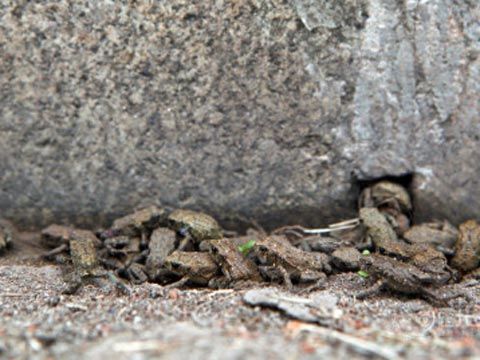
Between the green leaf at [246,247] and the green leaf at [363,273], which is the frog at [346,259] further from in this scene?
the green leaf at [246,247]

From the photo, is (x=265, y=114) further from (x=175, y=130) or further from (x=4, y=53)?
(x=4, y=53)

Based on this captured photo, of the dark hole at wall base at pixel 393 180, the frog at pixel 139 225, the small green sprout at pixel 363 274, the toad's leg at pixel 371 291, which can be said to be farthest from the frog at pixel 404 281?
the frog at pixel 139 225

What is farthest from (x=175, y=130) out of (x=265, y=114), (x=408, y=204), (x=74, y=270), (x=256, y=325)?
(x=256, y=325)

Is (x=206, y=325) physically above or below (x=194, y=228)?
below

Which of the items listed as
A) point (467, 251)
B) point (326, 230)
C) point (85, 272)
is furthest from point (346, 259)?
point (85, 272)

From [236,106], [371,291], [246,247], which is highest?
[236,106]

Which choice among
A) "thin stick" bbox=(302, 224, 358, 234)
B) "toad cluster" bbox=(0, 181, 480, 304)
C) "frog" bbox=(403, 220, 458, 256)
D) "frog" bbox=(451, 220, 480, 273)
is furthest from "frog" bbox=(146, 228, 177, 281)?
"frog" bbox=(451, 220, 480, 273)

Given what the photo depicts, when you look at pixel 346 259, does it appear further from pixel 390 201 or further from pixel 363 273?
pixel 390 201

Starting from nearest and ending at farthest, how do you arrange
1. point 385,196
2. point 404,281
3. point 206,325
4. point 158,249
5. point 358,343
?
1. point 358,343
2. point 206,325
3. point 404,281
4. point 158,249
5. point 385,196
